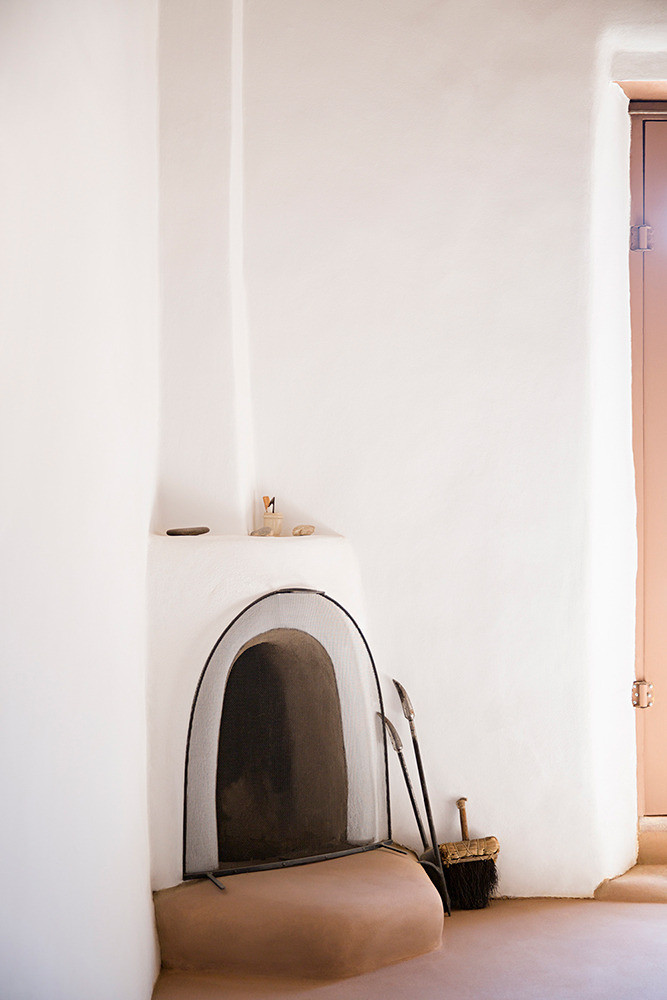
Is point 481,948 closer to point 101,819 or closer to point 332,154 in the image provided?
point 101,819

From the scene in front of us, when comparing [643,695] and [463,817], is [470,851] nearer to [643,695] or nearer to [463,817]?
[463,817]

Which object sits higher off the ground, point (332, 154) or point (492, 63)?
point (492, 63)

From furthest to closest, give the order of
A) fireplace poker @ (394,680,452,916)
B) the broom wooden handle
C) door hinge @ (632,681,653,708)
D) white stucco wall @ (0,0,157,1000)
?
door hinge @ (632,681,653,708) < the broom wooden handle < fireplace poker @ (394,680,452,916) < white stucco wall @ (0,0,157,1000)

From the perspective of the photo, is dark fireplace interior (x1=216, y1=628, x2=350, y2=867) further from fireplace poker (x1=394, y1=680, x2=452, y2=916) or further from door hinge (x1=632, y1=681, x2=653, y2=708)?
door hinge (x1=632, y1=681, x2=653, y2=708)

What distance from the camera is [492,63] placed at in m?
2.59

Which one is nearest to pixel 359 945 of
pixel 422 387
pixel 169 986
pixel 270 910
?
pixel 270 910

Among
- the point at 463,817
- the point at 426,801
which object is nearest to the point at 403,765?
the point at 426,801

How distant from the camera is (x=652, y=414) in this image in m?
2.75

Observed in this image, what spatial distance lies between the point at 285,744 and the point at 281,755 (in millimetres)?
34

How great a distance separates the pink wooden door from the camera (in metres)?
2.75

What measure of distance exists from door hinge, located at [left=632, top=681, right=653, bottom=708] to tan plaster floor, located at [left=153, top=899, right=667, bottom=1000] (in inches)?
26.2

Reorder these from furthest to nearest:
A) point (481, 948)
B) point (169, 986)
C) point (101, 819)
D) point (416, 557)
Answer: point (416, 557) < point (481, 948) < point (169, 986) < point (101, 819)

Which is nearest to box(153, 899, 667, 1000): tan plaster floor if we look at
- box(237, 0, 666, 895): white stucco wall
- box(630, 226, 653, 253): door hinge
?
box(237, 0, 666, 895): white stucco wall

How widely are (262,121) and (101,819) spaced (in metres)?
2.18
